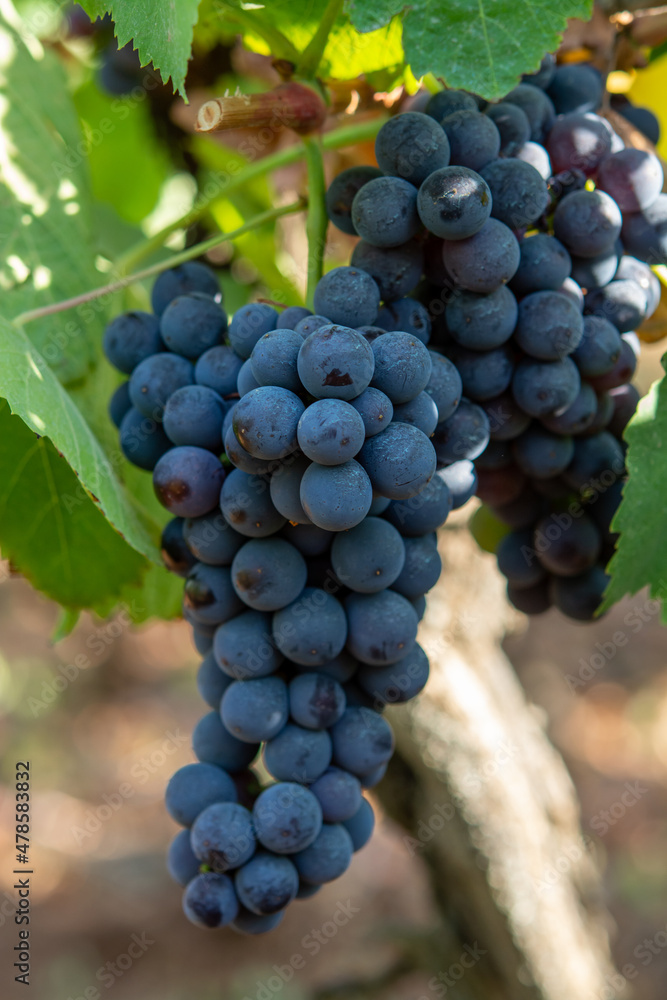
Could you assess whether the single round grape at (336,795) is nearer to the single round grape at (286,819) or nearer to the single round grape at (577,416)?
the single round grape at (286,819)

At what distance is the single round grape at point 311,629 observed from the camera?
2.24 ft

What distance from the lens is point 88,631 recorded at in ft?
14.0

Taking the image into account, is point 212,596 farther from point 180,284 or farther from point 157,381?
point 180,284

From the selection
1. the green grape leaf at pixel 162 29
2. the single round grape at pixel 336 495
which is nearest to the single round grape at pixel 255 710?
the single round grape at pixel 336 495

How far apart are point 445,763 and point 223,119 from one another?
1047mm

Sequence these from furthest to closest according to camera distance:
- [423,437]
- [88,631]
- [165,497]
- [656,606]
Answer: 1. [88,631]
2. [656,606]
3. [165,497]
4. [423,437]

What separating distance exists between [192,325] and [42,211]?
1.08 feet

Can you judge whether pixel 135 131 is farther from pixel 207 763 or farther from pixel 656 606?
pixel 656 606

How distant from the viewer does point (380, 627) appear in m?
0.69

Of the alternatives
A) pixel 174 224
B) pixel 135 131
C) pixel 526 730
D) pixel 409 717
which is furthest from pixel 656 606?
pixel 174 224

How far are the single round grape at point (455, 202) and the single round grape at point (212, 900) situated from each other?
59 cm

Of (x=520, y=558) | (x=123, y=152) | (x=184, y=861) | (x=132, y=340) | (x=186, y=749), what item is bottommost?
(x=186, y=749)

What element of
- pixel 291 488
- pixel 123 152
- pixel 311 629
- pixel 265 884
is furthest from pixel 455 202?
pixel 123 152

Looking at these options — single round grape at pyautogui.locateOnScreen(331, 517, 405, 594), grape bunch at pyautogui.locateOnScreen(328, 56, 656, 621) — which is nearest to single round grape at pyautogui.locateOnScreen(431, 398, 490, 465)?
grape bunch at pyautogui.locateOnScreen(328, 56, 656, 621)
